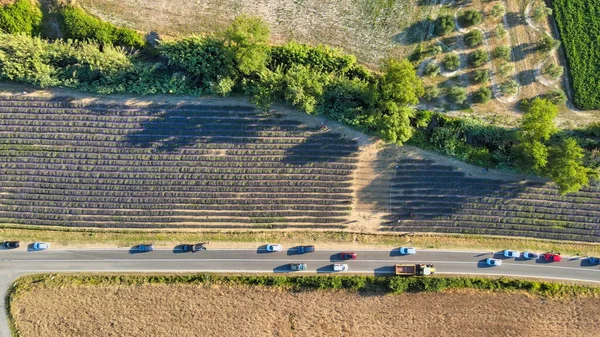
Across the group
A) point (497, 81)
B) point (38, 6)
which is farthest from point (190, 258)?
point (497, 81)

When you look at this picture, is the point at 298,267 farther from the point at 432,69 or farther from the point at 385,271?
the point at 432,69

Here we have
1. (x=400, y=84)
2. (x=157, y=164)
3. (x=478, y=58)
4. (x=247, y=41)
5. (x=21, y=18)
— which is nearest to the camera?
(x=400, y=84)

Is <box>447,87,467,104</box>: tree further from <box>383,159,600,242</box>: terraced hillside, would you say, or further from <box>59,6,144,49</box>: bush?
<box>59,6,144,49</box>: bush

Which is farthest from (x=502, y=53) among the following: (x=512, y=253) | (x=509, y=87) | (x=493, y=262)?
(x=493, y=262)

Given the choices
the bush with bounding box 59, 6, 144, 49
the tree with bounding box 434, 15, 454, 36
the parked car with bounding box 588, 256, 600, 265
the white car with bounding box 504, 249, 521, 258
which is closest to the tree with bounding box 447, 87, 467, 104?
the tree with bounding box 434, 15, 454, 36

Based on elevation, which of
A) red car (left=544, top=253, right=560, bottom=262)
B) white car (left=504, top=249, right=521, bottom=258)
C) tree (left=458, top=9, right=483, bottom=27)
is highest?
tree (left=458, top=9, right=483, bottom=27)

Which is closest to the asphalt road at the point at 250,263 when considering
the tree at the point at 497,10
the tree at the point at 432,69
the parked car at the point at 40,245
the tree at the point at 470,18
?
the parked car at the point at 40,245

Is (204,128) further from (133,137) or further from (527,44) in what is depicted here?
(527,44)
